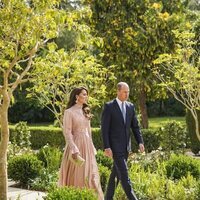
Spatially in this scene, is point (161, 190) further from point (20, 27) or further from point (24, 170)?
point (24, 170)

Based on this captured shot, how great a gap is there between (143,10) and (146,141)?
5.04m

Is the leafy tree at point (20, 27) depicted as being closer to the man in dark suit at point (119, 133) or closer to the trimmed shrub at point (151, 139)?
the man in dark suit at point (119, 133)

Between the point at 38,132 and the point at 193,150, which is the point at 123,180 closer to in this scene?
the point at 193,150

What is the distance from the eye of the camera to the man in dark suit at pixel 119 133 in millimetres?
5831

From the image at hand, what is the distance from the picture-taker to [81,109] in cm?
600

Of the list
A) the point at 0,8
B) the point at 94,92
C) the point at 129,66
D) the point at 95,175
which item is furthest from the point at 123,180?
the point at 129,66

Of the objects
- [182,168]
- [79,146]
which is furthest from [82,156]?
[182,168]

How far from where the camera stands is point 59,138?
55.4 feet

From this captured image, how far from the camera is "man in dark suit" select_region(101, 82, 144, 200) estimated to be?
583 centimetres

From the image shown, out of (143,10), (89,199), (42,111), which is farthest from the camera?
(42,111)

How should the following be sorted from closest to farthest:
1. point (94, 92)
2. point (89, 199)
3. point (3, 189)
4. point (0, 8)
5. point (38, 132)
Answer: point (89, 199)
point (0, 8)
point (3, 189)
point (94, 92)
point (38, 132)

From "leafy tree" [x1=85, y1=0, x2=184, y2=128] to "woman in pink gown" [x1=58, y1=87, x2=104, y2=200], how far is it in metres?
10.2

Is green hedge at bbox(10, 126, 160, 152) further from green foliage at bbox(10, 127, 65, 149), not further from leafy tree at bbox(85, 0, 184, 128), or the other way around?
leafy tree at bbox(85, 0, 184, 128)

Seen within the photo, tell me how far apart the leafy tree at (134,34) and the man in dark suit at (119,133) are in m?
10.0
